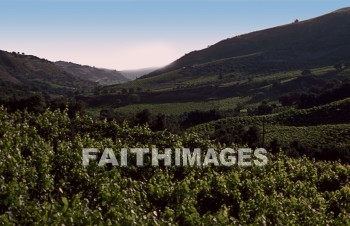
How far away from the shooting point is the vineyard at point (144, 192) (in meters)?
10.7

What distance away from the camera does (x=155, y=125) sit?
45.1 meters

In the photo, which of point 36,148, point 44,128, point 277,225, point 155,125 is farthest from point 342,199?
point 155,125

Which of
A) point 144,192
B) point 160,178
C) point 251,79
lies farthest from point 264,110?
point 144,192

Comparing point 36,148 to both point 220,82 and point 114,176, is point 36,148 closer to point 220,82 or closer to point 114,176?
point 114,176

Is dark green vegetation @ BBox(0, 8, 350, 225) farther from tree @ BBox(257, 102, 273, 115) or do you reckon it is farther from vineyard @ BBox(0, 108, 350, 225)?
tree @ BBox(257, 102, 273, 115)

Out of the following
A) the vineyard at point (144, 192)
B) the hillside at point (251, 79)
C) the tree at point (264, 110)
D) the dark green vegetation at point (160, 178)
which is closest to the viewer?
the vineyard at point (144, 192)

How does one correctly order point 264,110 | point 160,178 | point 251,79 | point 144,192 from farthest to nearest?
1. point 251,79
2. point 264,110
3. point 160,178
4. point 144,192

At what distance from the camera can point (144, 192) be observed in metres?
14.4

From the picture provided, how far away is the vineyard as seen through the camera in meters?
10.7

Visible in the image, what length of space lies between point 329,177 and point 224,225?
1232 cm

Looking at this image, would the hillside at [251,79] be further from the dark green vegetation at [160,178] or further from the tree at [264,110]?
the dark green vegetation at [160,178]

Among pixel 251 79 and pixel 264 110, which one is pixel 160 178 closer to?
pixel 264 110

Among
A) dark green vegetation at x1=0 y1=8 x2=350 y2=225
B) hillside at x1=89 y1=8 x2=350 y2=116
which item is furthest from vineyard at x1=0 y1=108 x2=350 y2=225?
hillside at x1=89 y1=8 x2=350 y2=116

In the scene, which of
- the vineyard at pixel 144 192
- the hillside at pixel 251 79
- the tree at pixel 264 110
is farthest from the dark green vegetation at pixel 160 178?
the hillside at pixel 251 79
